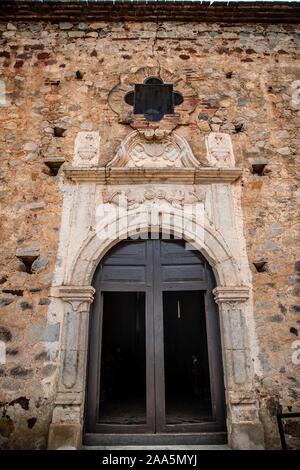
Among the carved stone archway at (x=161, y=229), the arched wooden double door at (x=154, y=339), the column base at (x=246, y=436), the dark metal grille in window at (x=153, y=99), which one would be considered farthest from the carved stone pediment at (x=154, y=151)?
the column base at (x=246, y=436)

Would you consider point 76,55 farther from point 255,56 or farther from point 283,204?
point 283,204

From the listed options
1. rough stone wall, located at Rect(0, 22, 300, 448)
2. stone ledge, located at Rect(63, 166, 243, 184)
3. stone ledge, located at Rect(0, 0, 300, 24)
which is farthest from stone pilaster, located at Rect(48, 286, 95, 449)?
stone ledge, located at Rect(0, 0, 300, 24)

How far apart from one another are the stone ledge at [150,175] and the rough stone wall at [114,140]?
22 centimetres

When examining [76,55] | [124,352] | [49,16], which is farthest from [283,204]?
[124,352]

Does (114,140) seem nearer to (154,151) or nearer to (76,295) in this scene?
(154,151)

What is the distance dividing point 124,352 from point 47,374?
4.54 metres

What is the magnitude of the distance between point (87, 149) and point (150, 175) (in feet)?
2.80

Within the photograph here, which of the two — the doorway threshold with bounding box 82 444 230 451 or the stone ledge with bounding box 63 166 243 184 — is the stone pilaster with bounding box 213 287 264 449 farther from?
the stone ledge with bounding box 63 166 243 184

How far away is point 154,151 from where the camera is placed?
154 inches

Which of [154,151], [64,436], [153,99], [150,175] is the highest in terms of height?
[153,99]

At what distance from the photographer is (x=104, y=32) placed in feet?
14.9

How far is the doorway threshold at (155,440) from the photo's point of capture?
116 inches

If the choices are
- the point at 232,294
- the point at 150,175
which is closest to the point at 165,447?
the point at 232,294

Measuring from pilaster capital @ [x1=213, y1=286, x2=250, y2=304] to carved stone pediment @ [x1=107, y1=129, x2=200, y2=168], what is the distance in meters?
1.46
